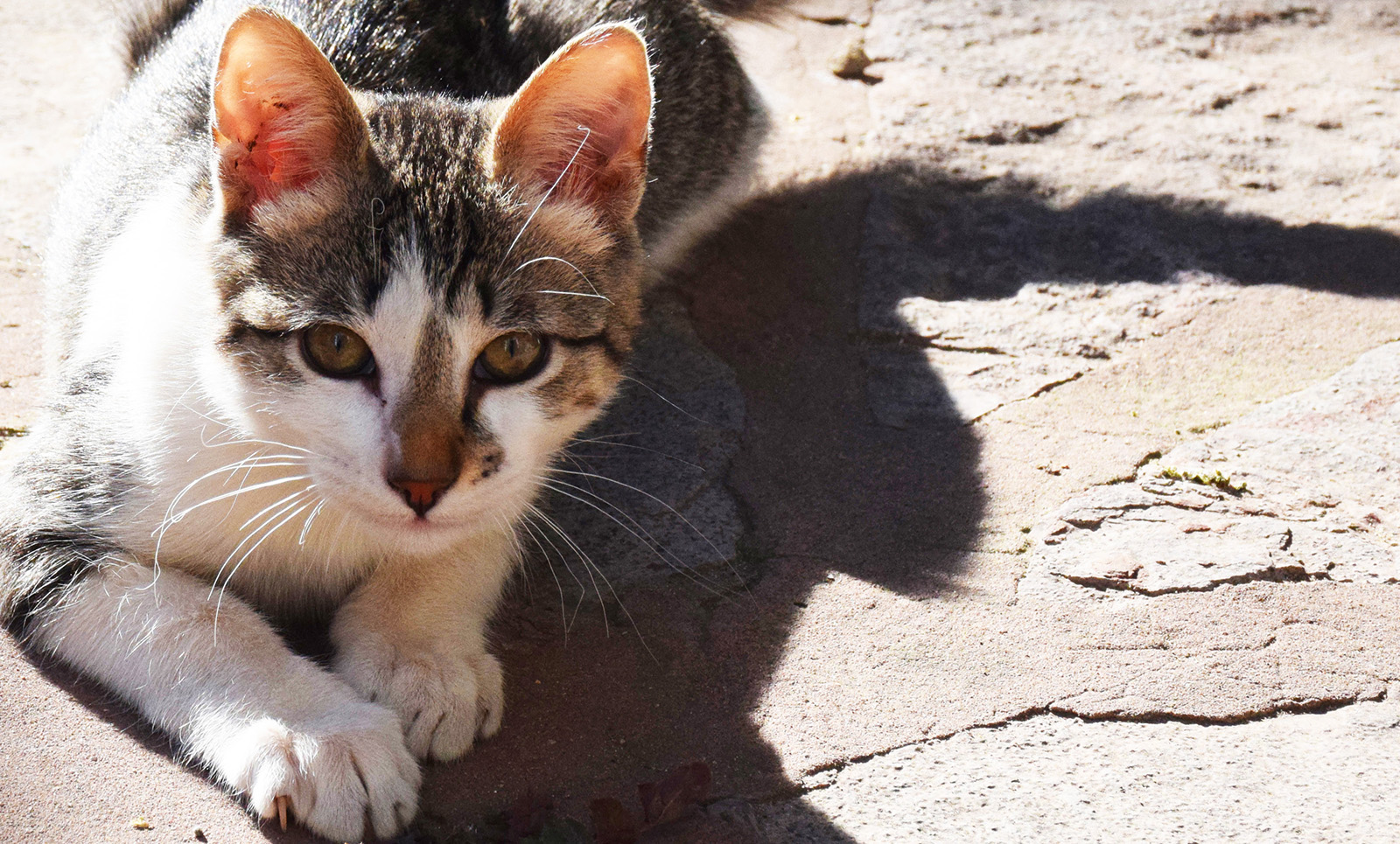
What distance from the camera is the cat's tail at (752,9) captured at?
15.3 ft

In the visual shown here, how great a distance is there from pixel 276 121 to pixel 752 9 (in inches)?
113

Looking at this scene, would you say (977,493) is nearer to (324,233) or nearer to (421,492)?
(421,492)

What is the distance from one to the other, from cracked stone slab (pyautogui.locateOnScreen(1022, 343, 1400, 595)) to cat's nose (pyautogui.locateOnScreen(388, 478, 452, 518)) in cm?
137

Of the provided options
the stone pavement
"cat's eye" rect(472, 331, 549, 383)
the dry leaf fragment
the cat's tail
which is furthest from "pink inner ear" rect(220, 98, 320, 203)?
the cat's tail

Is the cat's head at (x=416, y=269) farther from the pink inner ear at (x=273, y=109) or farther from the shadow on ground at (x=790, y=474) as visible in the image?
the shadow on ground at (x=790, y=474)

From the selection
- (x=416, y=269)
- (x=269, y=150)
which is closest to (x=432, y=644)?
(x=416, y=269)

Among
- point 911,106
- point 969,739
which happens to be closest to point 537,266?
point 969,739

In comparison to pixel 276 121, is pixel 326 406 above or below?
below

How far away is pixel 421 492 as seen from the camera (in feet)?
6.89

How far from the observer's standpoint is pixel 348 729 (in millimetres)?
2127

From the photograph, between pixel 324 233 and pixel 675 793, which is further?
pixel 324 233

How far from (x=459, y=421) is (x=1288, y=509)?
1.99 m

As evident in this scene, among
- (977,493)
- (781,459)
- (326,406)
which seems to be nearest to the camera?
(326,406)

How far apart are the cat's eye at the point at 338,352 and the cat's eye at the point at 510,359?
202 millimetres
